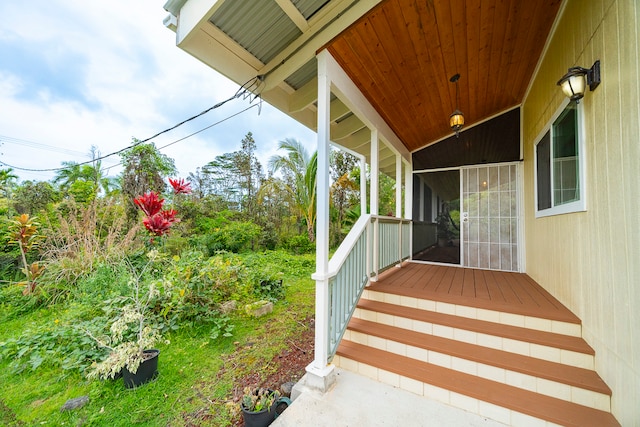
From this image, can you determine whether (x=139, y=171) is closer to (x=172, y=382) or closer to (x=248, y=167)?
(x=248, y=167)

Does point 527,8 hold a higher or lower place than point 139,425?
higher

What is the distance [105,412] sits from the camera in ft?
6.60

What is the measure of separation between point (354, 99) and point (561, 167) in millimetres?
2491

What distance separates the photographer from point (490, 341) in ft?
7.55

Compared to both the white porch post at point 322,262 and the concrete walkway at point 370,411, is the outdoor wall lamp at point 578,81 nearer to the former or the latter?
the white porch post at point 322,262

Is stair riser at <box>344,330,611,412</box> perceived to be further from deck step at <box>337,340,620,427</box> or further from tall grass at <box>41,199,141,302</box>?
tall grass at <box>41,199,141,302</box>

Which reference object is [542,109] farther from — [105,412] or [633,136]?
[105,412]

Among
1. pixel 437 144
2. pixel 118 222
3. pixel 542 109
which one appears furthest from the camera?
pixel 437 144

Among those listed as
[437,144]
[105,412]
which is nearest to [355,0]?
[105,412]

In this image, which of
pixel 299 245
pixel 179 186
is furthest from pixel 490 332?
pixel 299 245

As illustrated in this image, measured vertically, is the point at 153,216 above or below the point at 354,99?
below

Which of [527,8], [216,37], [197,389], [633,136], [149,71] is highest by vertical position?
[149,71]

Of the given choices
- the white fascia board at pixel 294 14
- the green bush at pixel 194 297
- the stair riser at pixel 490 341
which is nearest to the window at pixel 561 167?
the stair riser at pixel 490 341

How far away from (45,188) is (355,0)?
31.1 ft
